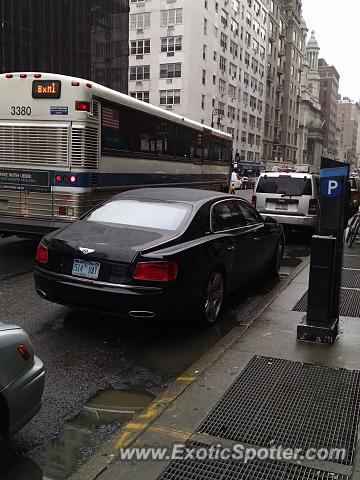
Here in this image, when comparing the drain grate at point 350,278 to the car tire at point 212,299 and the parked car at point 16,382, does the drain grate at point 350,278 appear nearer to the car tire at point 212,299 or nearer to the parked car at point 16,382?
the car tire at point 212,299

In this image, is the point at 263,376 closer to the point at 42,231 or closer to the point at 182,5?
the point at 42,231

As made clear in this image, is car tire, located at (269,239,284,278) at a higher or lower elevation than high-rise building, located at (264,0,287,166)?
lower

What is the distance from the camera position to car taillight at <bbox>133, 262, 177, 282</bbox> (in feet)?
17.1

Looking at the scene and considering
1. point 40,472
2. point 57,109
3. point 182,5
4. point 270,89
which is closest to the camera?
point 40,472

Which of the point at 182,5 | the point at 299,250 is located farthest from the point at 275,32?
the point at 299,250

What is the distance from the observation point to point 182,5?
2549 inches

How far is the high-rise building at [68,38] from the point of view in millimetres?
34969

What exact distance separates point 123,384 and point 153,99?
2609 inches

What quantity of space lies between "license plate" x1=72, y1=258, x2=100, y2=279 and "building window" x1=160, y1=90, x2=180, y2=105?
63.2 metres

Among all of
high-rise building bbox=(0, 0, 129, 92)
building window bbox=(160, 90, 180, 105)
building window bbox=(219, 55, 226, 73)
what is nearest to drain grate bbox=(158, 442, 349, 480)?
high-rise building bbox=(0, 0, 129, 92)

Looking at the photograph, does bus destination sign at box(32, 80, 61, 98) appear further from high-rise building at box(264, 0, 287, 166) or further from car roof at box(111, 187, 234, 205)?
high-rise building at box(264, 0, 287, 166)

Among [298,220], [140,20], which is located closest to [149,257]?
[298,220]

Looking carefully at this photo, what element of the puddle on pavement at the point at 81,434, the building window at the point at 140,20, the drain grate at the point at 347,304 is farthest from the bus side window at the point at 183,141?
the building window at the point at 140,20

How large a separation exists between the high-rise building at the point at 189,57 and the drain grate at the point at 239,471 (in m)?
64.6
